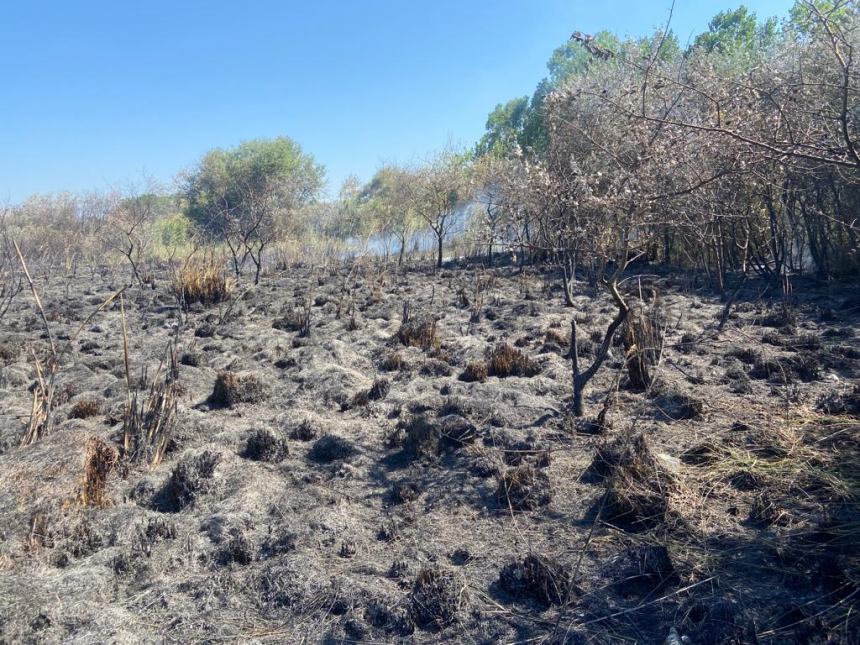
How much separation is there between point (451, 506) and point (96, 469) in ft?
8.47

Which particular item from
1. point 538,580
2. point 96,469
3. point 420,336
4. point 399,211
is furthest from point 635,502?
point 399,211

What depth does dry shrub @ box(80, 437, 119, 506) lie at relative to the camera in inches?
167

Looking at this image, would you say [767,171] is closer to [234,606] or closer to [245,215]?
[234,606]

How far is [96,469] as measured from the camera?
174 inches

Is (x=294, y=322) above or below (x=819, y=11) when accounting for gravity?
below

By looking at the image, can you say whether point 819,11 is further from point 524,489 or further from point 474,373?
point 474,373

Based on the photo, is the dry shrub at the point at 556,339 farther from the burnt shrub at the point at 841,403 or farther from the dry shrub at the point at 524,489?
the dry shrub at the point at 524,489

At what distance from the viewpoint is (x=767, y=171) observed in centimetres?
799

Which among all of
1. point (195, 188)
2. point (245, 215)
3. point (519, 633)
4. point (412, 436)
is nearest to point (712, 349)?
point (412, 436)

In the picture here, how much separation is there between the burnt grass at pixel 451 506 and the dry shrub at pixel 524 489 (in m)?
0.02

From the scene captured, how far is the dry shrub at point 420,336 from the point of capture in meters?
8.59

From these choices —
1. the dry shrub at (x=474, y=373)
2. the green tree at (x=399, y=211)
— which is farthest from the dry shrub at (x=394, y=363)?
the green tree at (x=399, y=211)

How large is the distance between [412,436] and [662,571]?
2.38 metres

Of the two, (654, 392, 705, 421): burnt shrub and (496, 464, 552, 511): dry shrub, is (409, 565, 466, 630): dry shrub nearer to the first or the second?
(496, 464, 552, 511): dry shrub
